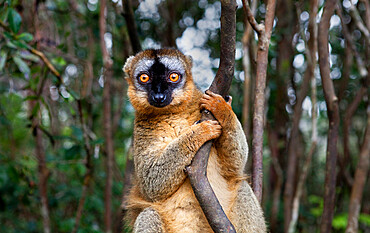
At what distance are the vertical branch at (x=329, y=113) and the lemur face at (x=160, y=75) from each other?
189 centimetres

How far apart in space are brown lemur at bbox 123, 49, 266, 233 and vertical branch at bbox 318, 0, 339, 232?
1.47m

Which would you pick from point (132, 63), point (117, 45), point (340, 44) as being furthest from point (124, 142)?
point (340, 44)

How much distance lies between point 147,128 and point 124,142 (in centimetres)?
555

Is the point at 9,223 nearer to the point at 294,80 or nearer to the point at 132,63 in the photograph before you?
the point at 132,63

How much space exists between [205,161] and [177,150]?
74 centimetres

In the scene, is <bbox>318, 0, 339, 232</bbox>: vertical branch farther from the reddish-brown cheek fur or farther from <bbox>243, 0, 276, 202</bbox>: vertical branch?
the reddish-brown cheek fur

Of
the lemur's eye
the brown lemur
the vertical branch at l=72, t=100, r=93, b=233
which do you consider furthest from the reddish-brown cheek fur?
the vertical branch at l=72, t=100, r=93, b=233

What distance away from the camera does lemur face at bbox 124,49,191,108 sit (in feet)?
15.0

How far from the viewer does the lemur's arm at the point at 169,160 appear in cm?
392

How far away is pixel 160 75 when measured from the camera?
465 cm

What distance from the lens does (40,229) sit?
8203 mm

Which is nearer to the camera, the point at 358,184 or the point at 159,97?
the point at 159,97

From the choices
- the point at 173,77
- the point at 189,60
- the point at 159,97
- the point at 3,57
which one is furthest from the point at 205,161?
the point at 3,57

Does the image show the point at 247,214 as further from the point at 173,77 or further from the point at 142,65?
the point at 142,65
